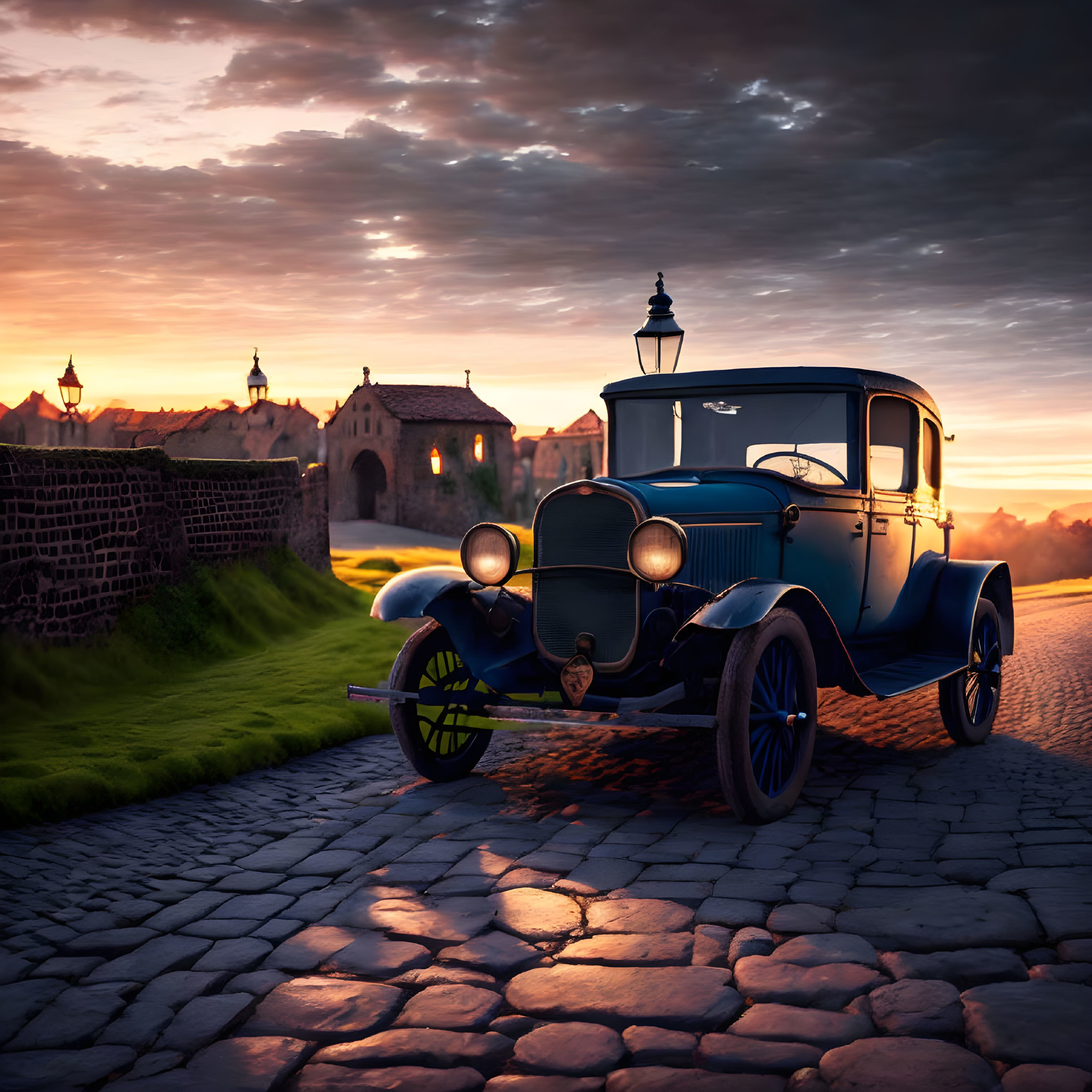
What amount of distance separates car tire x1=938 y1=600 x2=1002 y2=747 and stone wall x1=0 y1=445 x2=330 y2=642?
706cm

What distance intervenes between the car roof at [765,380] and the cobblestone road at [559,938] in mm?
2221

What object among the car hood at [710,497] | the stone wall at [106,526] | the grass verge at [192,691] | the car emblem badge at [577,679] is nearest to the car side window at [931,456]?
the car hood at [710,497]

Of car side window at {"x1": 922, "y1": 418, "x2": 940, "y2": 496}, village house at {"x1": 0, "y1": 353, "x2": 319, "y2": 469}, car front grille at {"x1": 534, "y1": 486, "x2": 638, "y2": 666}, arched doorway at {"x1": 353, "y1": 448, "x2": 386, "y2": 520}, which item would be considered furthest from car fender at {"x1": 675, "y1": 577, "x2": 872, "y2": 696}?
village house at {"x1": 0, "y1": 353, "x2": 319, "y2": 469}

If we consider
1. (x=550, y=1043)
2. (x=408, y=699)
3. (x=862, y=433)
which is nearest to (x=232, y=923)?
(x=550, y=1043)

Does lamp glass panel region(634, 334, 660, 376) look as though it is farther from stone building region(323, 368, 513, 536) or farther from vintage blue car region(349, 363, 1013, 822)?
stone building region(323, 368, 513, 536)

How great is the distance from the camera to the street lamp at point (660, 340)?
9891 mm

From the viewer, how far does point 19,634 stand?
883cm

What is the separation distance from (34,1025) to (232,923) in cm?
85

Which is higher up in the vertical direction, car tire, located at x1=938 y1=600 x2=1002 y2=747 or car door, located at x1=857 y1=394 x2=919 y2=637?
car door, located at x1=857 y1=394 x2=919 y2=637

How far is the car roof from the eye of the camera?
627 cm

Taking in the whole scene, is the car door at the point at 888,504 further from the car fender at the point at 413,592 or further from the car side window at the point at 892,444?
the car fender at the point at 413,592

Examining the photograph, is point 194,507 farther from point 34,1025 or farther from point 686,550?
point 34,1025

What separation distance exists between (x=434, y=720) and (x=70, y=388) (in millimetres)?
21127

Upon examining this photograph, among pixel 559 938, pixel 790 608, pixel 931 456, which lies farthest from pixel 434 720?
pixel 931 456
